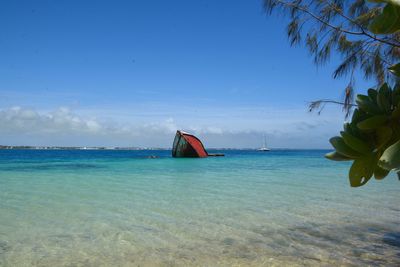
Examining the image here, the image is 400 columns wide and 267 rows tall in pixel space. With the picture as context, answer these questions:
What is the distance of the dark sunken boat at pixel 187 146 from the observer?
3656cm

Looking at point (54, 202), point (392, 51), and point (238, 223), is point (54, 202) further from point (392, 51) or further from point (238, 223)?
point (392, 51)

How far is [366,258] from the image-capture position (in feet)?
11.8

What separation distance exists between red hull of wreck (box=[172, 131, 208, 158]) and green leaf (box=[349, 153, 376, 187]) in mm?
35260

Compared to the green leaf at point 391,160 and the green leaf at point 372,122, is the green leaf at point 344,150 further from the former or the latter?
the green leaf at point 391,160

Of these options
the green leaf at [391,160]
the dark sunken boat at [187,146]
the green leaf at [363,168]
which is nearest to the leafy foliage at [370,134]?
the green leaf at [363,168]

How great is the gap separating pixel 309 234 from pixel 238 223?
3.55 ft

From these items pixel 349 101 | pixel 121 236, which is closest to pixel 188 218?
pixel 121 236

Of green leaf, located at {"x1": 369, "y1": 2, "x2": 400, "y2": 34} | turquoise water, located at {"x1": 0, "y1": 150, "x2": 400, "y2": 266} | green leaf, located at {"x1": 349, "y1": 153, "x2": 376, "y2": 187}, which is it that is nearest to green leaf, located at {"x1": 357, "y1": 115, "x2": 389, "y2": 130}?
green leaf, located at {"x1": 349, "y1": 153, "x2": 376, "y2": 187}

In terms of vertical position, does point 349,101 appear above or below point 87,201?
above

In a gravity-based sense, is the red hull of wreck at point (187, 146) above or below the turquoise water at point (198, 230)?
above

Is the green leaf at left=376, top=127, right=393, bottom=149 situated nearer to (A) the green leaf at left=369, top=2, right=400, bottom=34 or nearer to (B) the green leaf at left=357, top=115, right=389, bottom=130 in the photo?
(B) the green leaf at left=357, top=115, right=389, bottom=130

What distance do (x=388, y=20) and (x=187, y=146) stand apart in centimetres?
3568

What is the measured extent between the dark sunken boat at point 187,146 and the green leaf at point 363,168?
3526 centimetres

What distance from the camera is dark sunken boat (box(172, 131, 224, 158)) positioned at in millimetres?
36562
